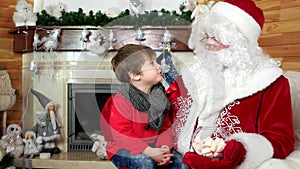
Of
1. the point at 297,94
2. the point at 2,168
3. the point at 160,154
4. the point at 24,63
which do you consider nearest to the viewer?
the point at 160,154

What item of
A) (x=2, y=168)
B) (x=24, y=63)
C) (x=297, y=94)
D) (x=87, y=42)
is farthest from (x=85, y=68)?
(x=297, y=94)

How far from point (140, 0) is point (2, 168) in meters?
1.63

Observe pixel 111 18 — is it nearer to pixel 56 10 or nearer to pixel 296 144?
pixel 56 10

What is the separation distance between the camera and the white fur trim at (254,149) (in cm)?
161

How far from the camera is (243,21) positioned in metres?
1.80

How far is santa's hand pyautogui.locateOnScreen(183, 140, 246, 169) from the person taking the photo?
1535 mm

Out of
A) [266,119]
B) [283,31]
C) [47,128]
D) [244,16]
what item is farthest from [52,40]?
[266,119]

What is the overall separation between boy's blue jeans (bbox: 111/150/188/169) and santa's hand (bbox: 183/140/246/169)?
20cm

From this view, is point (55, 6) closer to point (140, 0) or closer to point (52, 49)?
point (52, 49)

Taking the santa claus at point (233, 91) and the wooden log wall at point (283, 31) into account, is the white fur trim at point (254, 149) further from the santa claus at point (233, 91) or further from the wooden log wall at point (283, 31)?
the wooden log wall at point (283, 31)

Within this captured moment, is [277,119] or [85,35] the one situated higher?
[85,35]

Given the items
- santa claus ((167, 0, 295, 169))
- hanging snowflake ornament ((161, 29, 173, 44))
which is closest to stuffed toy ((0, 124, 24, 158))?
hanging snowflake ornament ((161, 29, 173, 44))

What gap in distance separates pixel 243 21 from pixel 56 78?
229cm

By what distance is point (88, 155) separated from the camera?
3.63 m
